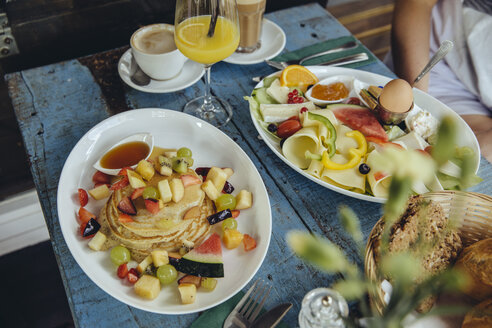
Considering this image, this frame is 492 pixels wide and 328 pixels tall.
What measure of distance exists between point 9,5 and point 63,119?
0.70 meters

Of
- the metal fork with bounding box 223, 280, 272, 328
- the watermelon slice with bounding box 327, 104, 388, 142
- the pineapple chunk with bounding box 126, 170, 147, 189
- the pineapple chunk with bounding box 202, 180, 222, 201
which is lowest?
the metal fork with bounding box 223, 280, 272, 328

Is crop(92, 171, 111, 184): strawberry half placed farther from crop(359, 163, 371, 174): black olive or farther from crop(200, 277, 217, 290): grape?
crop(359, 163, 371, 174): black olive

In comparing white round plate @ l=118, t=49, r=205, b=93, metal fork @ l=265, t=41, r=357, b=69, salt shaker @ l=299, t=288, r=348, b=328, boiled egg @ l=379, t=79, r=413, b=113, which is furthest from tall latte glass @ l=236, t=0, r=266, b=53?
salt shaker @ l=299, t=288, r=348, b=328

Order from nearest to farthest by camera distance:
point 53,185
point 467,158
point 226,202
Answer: point 467,158, point 226,202, point 53,185

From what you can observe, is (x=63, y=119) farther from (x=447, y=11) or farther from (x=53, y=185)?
(x=447, y=11)

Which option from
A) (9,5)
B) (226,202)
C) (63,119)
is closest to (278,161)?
(226,202)

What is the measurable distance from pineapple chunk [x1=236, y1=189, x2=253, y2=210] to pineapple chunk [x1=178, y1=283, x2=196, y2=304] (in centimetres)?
33

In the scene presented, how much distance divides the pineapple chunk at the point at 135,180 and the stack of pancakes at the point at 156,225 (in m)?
0.03

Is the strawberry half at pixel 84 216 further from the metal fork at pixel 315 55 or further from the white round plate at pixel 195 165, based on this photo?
the metal fork at pixel 315 55

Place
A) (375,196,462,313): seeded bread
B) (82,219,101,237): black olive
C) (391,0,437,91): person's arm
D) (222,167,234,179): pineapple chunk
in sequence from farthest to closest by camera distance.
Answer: (391,0,437,91): person's arm < (222,167,234,179): pineapple chunk < (82,219,101,237): black olive < (375,196,462,313): seeded bread

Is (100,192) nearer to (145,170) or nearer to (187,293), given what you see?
(145,170)

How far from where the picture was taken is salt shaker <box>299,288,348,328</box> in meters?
0.75

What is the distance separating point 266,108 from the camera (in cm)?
149

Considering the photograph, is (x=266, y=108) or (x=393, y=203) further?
(x=266, y=108)
